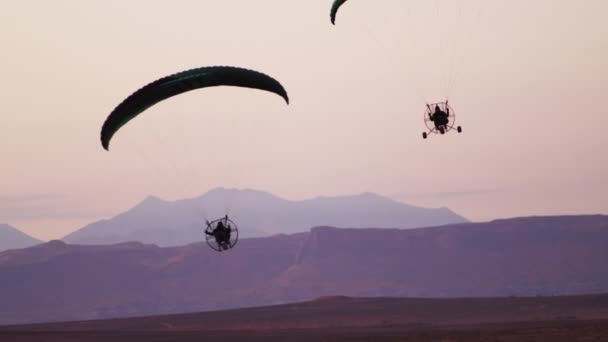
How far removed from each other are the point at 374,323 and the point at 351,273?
306 ft

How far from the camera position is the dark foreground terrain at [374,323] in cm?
6456

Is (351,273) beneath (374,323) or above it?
above

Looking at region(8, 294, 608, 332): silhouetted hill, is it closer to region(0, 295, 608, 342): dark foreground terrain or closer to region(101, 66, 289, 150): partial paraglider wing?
region(0, 295, 608, 342): dark foreground terrain

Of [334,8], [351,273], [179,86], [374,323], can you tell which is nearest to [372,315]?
[374,323]

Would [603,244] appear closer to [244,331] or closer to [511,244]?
[511,244]

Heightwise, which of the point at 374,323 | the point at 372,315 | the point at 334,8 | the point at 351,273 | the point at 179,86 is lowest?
the point at 179,86

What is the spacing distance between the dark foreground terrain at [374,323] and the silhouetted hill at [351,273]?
63.1 m

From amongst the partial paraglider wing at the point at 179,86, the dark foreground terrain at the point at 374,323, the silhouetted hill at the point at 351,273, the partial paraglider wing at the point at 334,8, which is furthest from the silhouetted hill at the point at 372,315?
the silhouetted hill at the point at 351,273

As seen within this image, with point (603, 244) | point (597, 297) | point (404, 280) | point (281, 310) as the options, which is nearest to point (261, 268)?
point (404, 280)

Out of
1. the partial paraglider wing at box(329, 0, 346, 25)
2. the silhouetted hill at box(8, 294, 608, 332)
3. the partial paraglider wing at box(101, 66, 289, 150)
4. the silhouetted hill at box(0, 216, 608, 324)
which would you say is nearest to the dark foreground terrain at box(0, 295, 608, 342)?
the silhouetted hill at box(8, 294, 608, 332)

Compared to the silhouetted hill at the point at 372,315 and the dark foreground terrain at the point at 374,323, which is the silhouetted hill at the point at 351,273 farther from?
the dark foreground terrain at the point at 374,323

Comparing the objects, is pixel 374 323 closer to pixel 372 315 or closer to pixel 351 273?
pixel 372 315

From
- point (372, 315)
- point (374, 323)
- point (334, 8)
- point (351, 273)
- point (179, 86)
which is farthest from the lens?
point (351, 273)

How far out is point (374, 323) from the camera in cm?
8706
